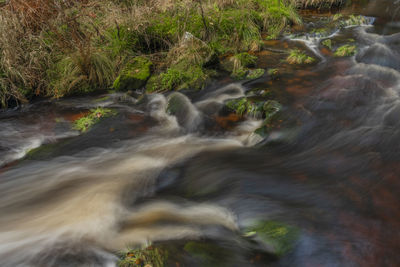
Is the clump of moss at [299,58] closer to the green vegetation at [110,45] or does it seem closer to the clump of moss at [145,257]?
the green vegetation at [110,45]

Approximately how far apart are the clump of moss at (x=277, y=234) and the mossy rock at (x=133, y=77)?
4.37 m

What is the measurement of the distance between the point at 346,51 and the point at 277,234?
5632 mm

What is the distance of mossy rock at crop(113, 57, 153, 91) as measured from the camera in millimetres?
6141

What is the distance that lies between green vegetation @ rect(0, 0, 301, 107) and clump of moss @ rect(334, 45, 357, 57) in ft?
6.07

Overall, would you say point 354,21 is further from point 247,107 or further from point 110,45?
point 110,45

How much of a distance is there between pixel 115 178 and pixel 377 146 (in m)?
3.36

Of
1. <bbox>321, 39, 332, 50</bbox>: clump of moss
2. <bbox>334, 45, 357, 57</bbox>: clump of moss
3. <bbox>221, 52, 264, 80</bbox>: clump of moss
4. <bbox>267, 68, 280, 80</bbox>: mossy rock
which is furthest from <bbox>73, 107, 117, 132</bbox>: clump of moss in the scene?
<bbox>321, 39, 332, 50</bbox>: clump of moss

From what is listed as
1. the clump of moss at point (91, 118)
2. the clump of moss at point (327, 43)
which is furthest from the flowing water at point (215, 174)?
the clump of moss at point (327, 43)

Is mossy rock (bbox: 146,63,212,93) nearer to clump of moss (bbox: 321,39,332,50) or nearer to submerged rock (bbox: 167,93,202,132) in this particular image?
submerged rock (bbox: 167,93,202,132)

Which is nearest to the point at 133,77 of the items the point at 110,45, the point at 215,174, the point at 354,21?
the point at 110,45

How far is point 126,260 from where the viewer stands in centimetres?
234

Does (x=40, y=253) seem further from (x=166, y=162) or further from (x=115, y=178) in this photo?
(x=166, y=162)

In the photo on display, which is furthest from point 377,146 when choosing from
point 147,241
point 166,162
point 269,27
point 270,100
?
point 269,27

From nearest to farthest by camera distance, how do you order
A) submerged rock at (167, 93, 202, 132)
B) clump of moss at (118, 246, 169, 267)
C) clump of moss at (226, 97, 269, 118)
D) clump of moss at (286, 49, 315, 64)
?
1. clump of moss at (118, 246, 169, 267)
2. clump of moss at (226, 97, 269, 118)
3. submerged rock at (167, 93, 202, 132)
4. clump of moss at (286, 49, 315, 64)
